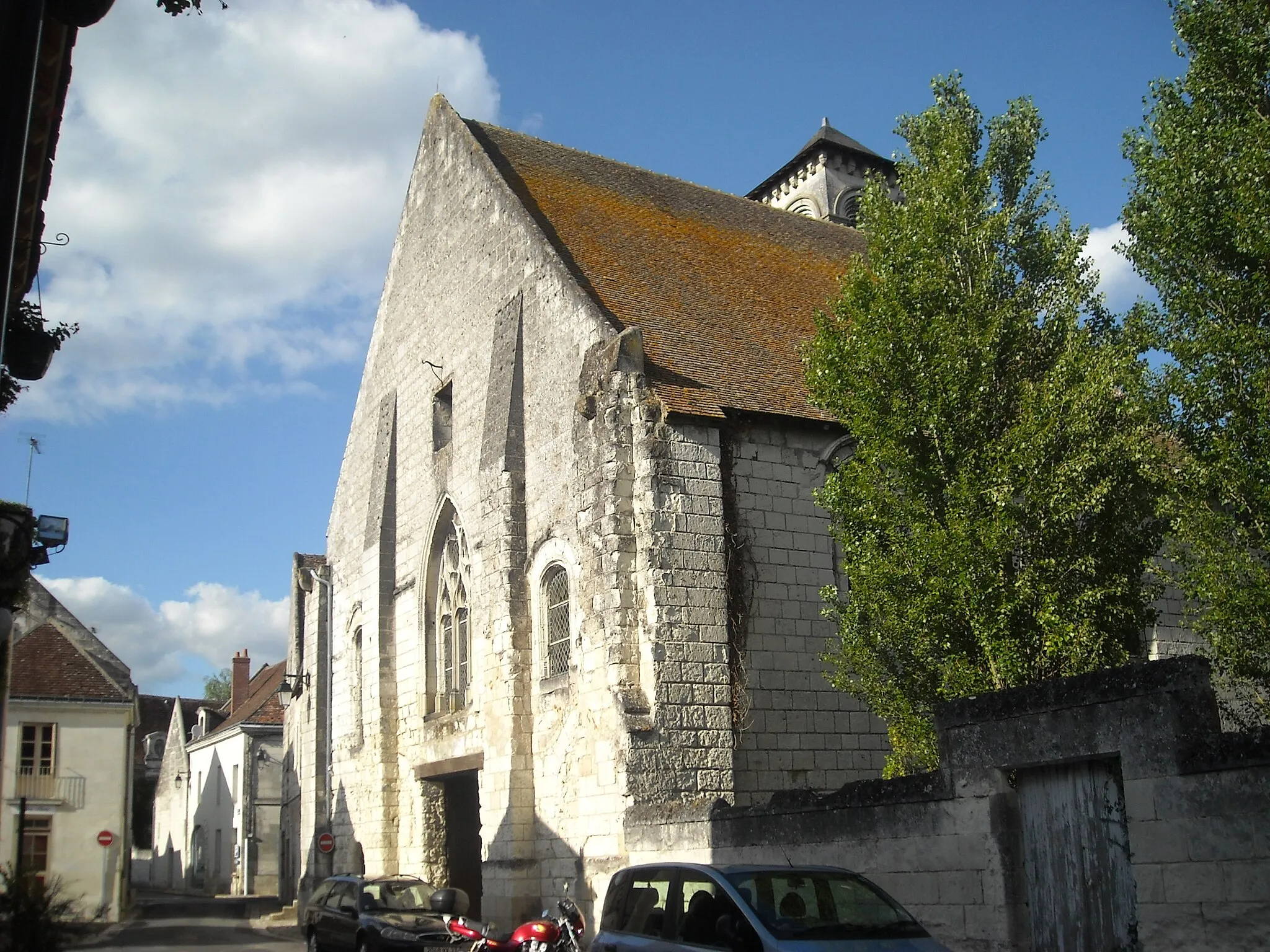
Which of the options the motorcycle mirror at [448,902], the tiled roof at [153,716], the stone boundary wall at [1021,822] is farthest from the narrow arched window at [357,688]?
the tiled roof at [153,716]

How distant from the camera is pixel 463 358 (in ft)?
61.8

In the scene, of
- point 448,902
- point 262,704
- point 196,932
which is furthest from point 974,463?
point 262,704

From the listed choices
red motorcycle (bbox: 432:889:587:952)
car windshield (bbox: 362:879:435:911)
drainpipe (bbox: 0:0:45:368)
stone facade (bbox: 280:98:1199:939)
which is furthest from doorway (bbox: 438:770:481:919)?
drainpipe (bbox: 0:0:45:368)

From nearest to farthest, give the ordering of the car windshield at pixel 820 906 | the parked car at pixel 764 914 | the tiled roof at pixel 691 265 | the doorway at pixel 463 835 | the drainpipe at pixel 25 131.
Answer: the drainpipe at pixel 25 131 → the parked car at pixel 764 914 → the car windshield at pixel 820 906 → the tiled roof at pixel 691 265 → the doorway at pixel 463 835

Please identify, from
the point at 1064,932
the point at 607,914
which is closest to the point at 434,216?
the point at 607,914

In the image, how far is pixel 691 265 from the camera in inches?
726

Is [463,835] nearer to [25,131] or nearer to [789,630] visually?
[789,630]

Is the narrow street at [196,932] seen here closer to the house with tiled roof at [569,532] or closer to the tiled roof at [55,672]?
the house with tiled roof at [569,532]

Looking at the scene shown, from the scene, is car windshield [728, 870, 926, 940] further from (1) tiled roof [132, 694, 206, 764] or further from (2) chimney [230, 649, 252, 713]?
(1) tiled roof [132, 694, 206, 764]

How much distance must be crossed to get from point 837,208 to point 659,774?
881 inches

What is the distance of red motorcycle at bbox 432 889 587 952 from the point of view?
437 inches

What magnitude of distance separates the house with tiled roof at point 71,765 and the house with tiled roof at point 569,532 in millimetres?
6767

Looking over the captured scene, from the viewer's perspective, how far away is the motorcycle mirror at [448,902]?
1332cm

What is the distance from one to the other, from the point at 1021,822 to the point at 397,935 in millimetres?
7372
